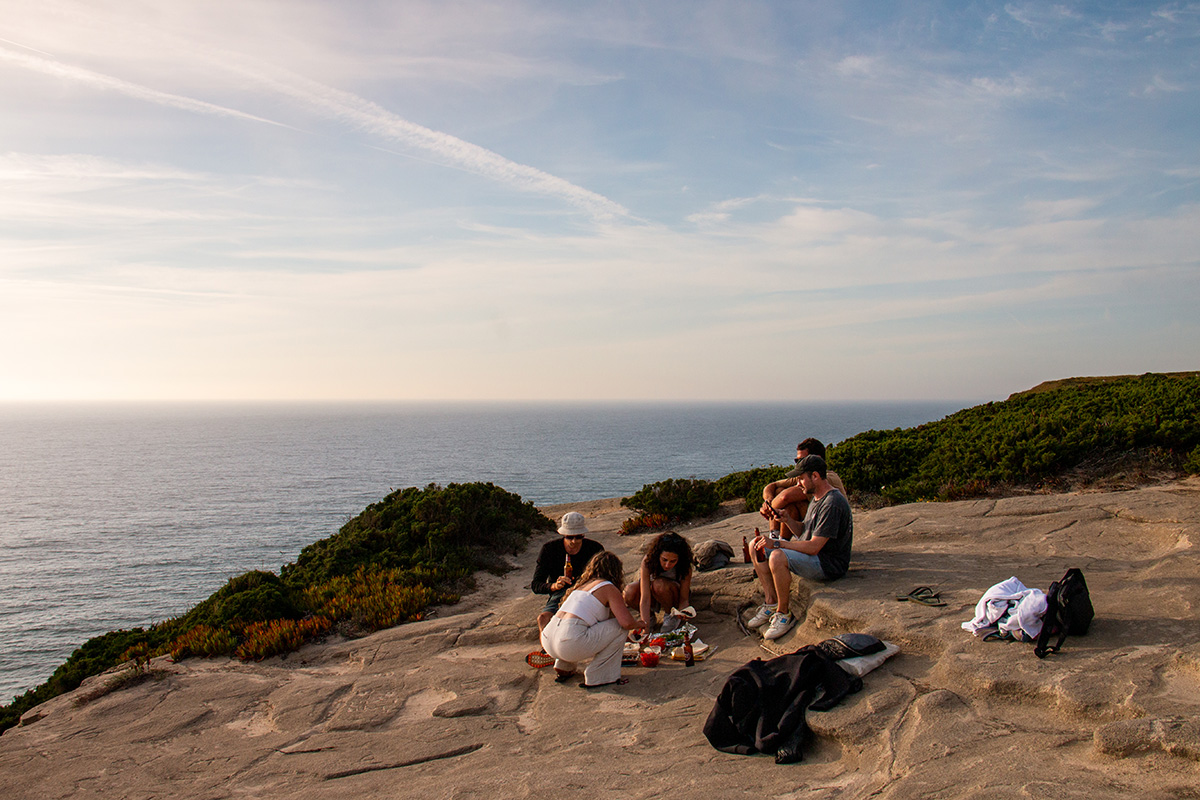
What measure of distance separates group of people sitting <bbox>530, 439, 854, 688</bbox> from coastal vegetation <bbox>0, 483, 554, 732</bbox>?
12.7ft

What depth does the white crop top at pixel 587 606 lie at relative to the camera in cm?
706

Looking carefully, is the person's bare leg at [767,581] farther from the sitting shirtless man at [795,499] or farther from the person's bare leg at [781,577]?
the sitting shirtless man at [795,499]

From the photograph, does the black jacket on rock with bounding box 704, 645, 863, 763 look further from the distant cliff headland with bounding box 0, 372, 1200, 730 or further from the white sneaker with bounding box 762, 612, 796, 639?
the distant cliff headland with bounding box 0, 372, 1200, 730

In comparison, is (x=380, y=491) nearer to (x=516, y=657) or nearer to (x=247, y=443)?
(x=516, y=657)

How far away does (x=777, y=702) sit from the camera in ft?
18.2

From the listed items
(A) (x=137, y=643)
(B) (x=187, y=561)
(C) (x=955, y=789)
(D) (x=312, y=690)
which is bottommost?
(B) (x=187, y=561)

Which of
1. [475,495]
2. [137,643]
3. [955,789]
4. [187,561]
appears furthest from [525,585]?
[187,561]

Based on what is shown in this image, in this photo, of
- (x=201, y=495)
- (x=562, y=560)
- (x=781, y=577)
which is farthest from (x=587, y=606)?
(x=201, y=495)

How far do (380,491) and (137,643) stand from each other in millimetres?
47060

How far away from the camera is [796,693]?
557 centimetres

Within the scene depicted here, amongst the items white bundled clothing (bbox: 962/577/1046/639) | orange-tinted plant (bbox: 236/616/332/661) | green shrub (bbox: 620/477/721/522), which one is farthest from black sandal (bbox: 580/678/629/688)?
green shrub (bbox: 620/477/721/522)

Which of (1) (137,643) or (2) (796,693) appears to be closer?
(2) (796,693)

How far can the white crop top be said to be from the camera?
706 centimetres

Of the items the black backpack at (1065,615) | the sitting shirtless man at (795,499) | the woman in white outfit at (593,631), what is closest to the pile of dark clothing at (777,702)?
the black backpack at (1065,615)
